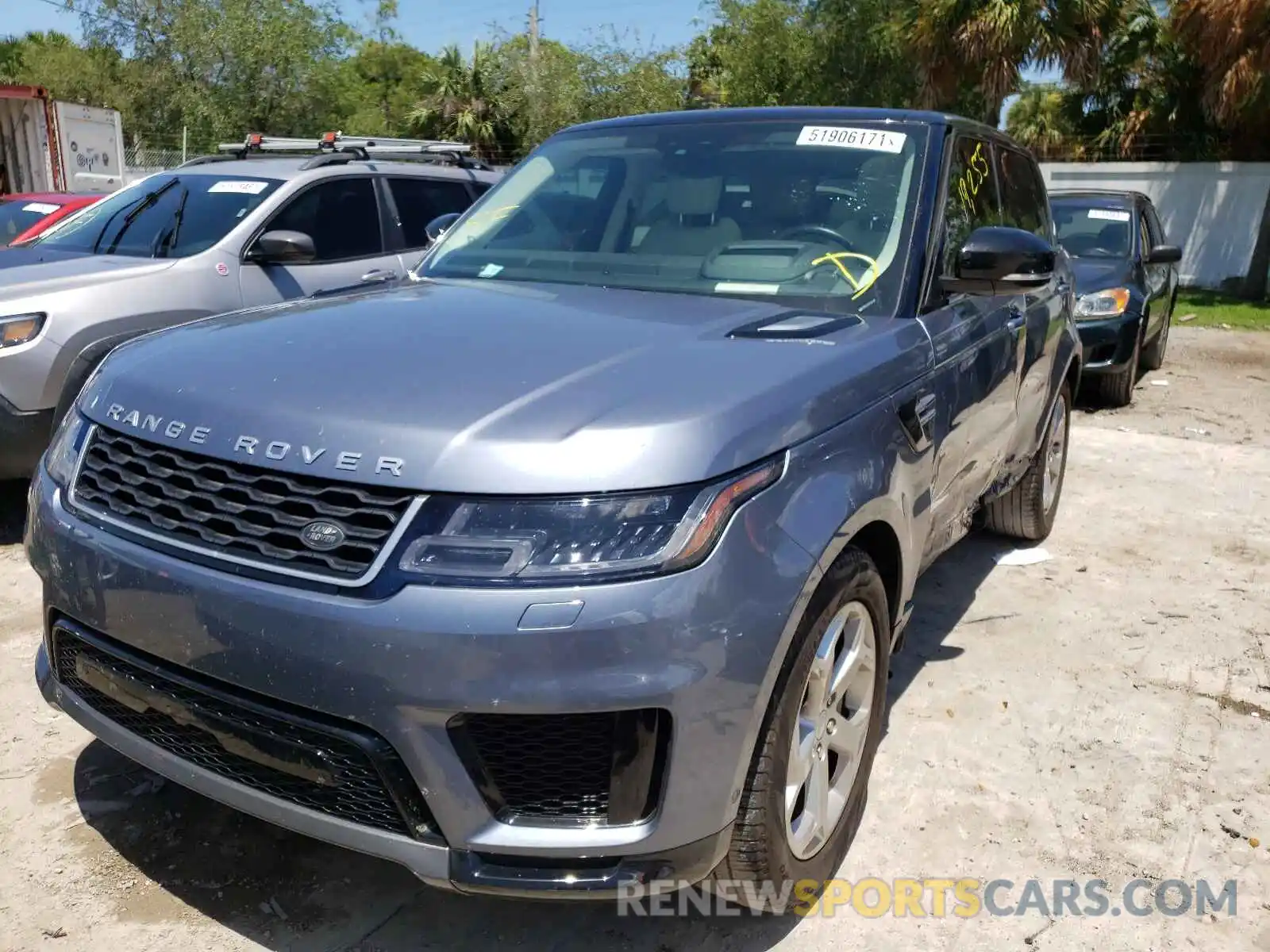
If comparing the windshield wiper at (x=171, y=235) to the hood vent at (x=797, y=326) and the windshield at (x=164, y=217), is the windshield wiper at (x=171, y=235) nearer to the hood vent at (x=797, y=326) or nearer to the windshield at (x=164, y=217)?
the windshield at (x=164, y=217)

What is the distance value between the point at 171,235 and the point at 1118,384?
6.84 meters

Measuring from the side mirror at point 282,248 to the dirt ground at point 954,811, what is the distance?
6.20ft

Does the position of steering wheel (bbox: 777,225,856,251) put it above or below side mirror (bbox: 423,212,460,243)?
above

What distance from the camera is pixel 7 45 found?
129ft

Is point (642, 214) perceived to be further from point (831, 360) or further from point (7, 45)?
point (7, 45)

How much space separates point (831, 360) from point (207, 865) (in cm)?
197

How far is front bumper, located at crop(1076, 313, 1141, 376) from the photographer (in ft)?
26.8

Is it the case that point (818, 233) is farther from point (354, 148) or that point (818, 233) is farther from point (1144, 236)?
point (1144, 236)

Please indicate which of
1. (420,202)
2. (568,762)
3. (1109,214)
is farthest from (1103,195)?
(568,762)

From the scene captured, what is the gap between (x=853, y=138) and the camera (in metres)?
3.44

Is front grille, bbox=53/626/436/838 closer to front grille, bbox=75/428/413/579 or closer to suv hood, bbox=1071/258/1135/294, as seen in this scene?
front grille, bbox=75/428/413/579

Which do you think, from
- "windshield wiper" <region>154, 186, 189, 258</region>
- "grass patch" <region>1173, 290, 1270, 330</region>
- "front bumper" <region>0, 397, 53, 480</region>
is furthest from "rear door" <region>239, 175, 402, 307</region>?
"grass patch" <region>1173, 290, 1270, 330</region>

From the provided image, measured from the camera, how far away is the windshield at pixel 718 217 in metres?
3.17

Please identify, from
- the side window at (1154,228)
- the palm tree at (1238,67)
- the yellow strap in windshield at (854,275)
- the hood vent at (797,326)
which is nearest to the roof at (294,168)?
the yellow strap in windshield at (854,275)
